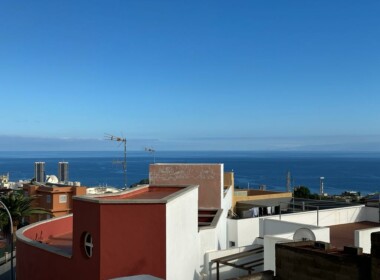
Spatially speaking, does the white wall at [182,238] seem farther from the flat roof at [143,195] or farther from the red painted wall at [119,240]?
the red painted wall at [119,240]

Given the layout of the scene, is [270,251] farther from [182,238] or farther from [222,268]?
[182,238]

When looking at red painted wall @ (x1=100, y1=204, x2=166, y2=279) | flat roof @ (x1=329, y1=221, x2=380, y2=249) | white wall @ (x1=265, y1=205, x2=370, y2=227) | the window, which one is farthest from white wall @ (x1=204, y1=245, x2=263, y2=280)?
the window

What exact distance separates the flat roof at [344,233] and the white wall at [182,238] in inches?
271

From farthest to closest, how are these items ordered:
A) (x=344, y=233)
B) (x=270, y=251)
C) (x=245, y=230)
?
(x=245, y=230) < (x=344, y=233) < (x=270, y=251)

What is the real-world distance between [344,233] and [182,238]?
12.1 m

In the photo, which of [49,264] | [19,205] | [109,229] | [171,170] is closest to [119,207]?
[109,229]

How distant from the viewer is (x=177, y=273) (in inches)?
502

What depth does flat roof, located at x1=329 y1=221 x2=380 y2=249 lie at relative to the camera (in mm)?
18694

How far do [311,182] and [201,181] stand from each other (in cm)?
15610

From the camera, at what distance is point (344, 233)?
70.6ft

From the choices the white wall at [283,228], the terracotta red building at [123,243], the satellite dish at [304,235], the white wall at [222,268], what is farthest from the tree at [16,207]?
the satellite dish at [304,235]

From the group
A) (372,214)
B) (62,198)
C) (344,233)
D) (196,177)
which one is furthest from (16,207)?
(372,214)

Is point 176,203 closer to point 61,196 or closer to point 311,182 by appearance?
point 61,196

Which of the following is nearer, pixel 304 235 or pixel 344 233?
pixel 304 235
